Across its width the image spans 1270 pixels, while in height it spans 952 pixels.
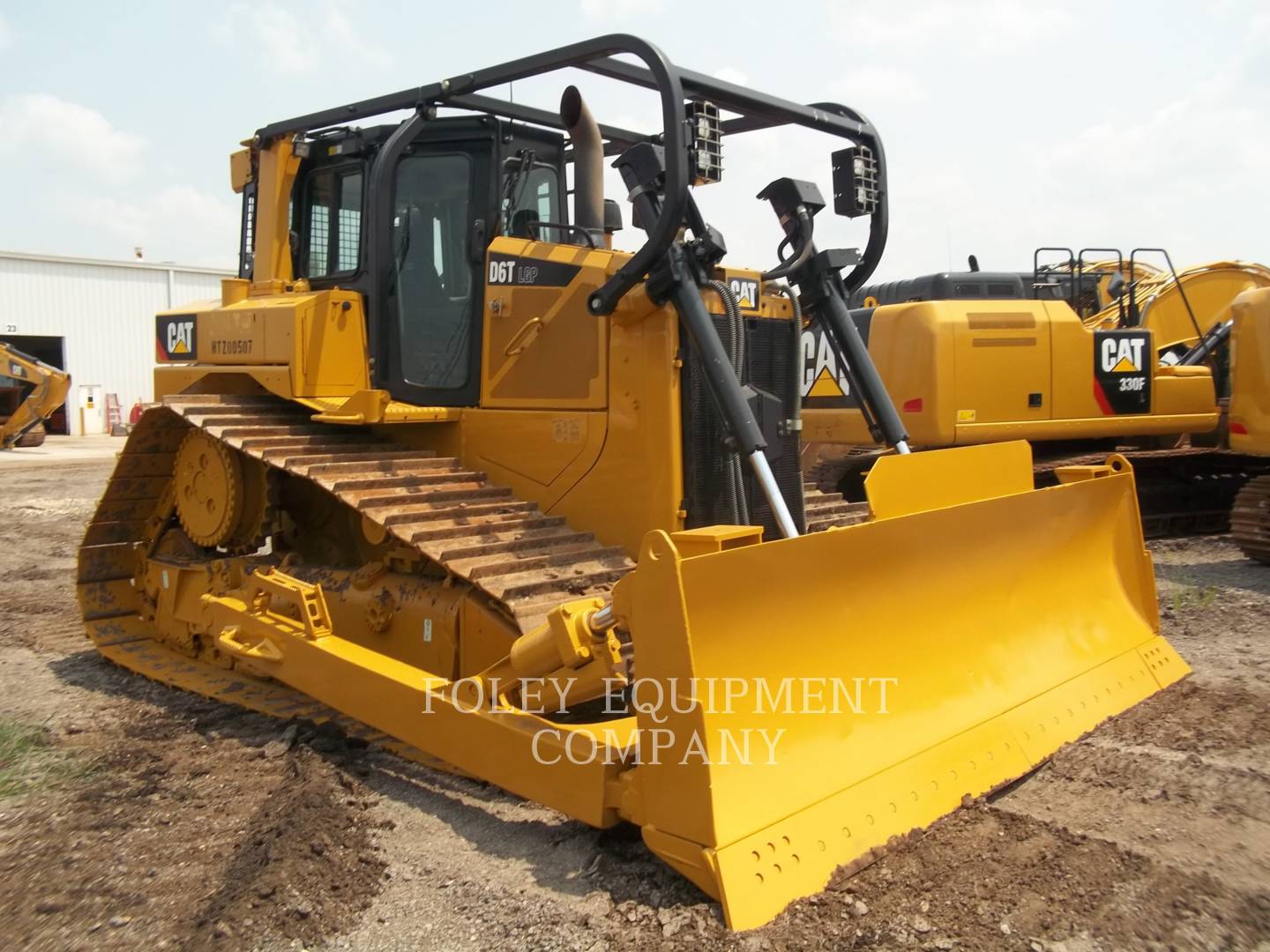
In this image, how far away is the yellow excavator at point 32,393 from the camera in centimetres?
2289

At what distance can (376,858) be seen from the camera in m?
3.48

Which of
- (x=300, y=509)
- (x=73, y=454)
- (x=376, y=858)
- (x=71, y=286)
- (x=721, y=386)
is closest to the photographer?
(x=376, y=858)

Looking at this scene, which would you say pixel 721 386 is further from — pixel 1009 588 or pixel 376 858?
pixel 376 858

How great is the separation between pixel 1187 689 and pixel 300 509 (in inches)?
179

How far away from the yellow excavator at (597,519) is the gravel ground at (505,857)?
0.15m

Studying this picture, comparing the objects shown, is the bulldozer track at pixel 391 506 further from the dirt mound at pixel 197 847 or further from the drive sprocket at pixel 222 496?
the dirt mound at pixel 197 847

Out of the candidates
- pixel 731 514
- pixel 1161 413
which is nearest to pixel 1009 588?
pixel 731 514

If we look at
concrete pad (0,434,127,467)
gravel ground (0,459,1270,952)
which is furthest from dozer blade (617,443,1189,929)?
concrete pad (0,434,127,467)

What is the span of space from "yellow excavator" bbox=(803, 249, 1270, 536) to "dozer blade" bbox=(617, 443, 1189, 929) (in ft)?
11.9

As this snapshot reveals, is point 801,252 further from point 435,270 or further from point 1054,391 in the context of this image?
point 1054,391

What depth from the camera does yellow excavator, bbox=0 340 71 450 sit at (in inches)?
901

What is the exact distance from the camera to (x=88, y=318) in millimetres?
30328

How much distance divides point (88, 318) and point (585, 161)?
3009 cm

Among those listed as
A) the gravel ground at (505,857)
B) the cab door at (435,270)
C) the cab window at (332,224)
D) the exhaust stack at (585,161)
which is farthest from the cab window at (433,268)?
the gravel ground at (505,857)
